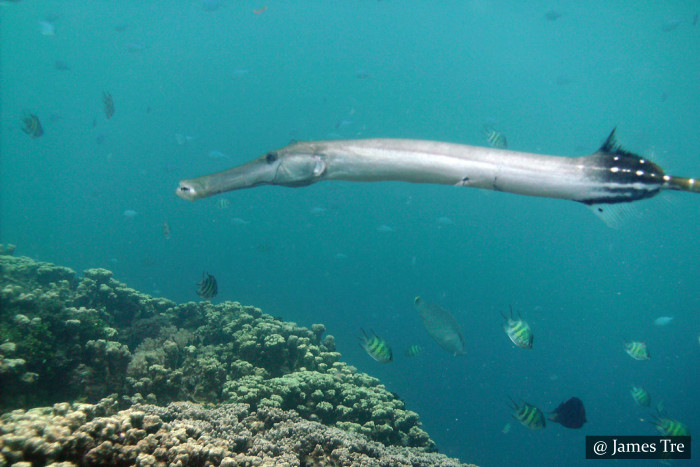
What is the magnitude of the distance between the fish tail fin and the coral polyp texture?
325cm

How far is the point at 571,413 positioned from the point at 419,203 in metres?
41.7

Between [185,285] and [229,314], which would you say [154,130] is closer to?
[185,285]

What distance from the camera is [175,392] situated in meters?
4.89

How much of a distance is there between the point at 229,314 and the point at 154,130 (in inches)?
2778

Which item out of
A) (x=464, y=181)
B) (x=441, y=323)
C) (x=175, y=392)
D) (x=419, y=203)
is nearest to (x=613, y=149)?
(x=464, y=181)

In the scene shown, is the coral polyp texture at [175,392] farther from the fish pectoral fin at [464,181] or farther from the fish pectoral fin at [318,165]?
the fish pectoral fin at [464,181]

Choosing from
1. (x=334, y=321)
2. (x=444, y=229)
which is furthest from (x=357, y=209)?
(x=334, y=321)

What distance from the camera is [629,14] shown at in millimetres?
33219

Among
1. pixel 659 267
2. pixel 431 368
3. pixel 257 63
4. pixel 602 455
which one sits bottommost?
pixel 602 455

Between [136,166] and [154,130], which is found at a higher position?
[154,130]

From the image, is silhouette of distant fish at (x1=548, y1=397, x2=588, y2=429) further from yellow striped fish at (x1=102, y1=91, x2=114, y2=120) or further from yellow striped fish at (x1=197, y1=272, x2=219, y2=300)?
yellow striped fish at (x1=102, y1=91, x2=114, y2=120)

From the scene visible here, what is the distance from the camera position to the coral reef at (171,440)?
2145 millimetres

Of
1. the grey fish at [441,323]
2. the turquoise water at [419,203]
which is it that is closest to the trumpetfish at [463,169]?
the grey fish at [441,323]

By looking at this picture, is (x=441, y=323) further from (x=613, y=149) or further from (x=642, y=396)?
(x=613, y=149)
